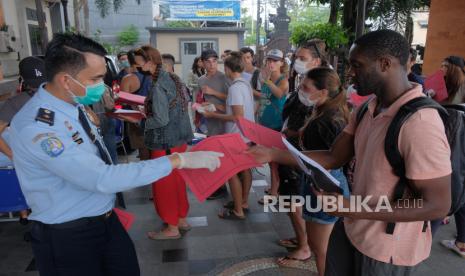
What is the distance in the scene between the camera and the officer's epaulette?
1536 millimetres

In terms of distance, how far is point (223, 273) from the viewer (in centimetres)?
302

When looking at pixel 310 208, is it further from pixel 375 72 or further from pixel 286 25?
pixel 286 25

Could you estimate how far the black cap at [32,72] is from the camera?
285 centimetres

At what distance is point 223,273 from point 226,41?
55.2 feet

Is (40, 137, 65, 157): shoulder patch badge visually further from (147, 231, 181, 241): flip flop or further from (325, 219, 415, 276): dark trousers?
(147, 231, 181, 241): flip flop

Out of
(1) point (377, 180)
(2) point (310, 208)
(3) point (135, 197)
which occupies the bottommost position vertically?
(3) point (135, 197)

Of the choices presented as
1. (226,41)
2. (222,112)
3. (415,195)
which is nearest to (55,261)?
(415,195)

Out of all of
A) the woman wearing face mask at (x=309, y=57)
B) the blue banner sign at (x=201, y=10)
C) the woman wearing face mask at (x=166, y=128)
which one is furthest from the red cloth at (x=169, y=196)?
the blue banner sign at (x=201, y=10)

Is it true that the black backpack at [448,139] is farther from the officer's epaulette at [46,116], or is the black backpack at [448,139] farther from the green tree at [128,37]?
the green tree at [128,37]

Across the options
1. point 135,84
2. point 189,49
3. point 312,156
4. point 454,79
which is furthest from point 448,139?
point 189,49

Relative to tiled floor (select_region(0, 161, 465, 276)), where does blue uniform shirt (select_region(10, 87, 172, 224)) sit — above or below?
above

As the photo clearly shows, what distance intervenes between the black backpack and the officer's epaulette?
142cm

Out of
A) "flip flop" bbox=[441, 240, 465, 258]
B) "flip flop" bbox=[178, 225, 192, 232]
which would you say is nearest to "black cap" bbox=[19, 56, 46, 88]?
"flip flop" bbox=[178, 225, 192, 232]

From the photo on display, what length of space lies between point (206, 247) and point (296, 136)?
1.50 metres
